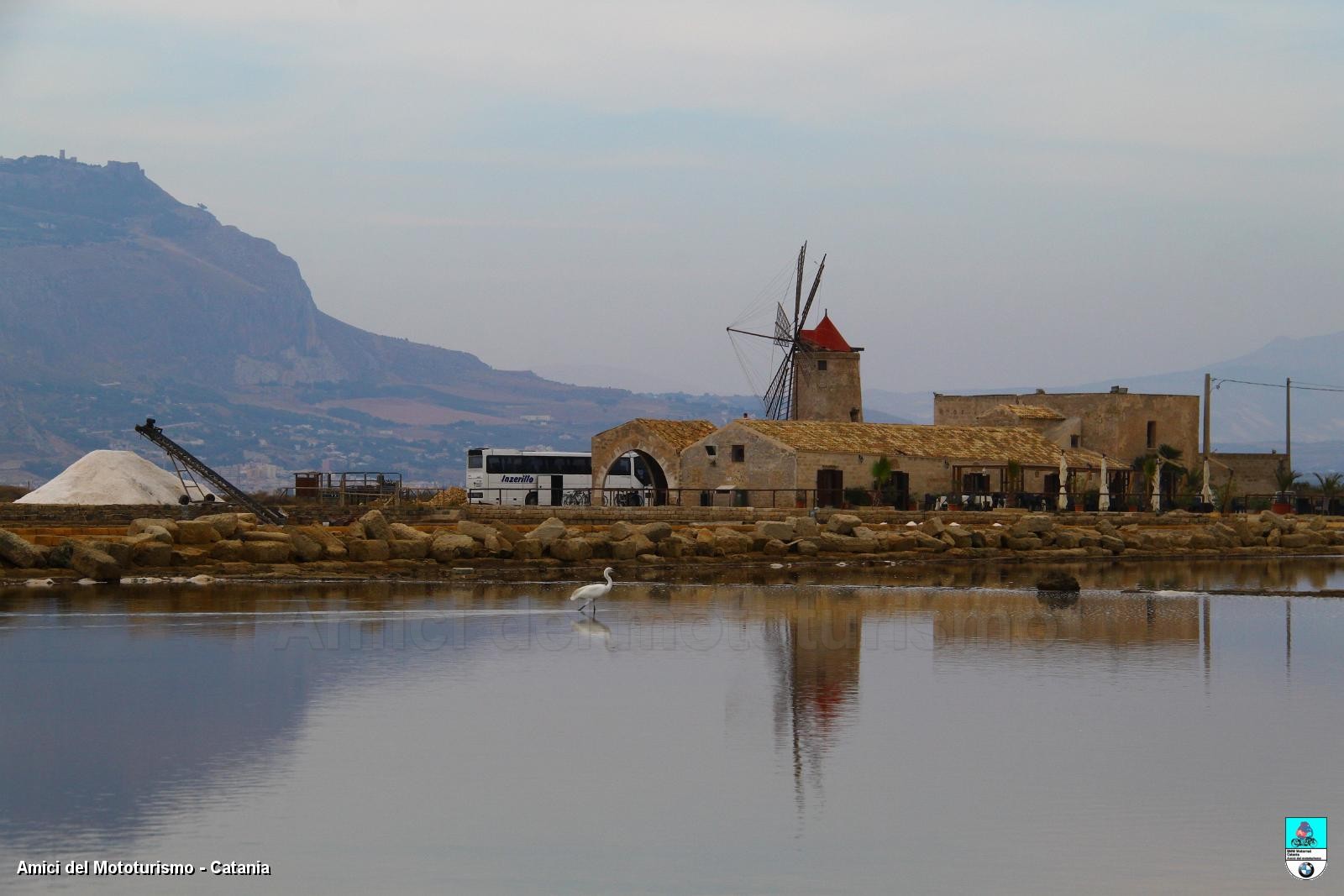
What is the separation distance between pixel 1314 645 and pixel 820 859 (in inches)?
405

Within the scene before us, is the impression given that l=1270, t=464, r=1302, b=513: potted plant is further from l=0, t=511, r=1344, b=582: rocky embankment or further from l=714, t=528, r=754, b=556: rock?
l=714, t=528, r=754, b=556: rock

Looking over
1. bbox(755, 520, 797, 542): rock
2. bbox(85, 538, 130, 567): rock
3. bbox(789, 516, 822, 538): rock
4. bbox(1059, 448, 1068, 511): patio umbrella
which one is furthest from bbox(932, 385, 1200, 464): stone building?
bbox(85, 538, 130, 567): rock

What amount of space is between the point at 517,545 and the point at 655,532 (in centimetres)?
243

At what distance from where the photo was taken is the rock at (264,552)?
2209cm

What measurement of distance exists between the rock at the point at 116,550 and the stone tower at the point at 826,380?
27466 mm

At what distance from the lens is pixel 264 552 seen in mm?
22078

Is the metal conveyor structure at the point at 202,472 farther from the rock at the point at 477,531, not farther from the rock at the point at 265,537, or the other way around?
the rock at the point at 265,537

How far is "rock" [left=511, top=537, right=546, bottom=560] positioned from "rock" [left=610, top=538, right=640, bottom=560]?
1349 mm

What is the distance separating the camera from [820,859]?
25.1 feet

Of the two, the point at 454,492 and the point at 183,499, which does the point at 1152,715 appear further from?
the point at 454,492

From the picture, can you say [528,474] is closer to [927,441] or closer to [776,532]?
[927,441]

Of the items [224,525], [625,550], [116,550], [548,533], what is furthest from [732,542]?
[116,550]

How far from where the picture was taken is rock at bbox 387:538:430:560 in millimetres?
23184

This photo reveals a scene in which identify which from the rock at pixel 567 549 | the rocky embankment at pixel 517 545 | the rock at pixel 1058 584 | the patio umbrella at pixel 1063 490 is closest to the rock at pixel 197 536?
the rocky embankment at pixel 517 545
